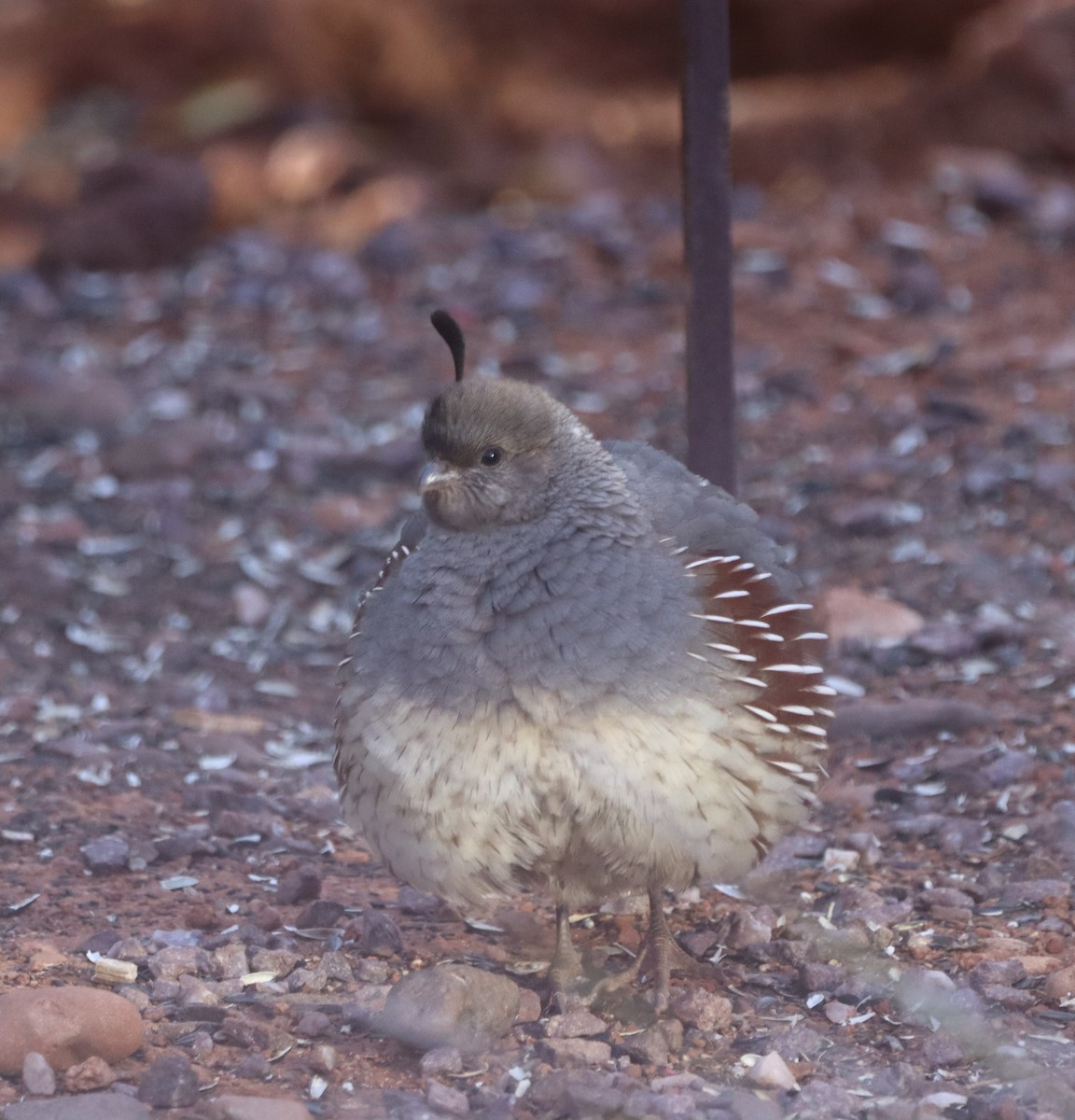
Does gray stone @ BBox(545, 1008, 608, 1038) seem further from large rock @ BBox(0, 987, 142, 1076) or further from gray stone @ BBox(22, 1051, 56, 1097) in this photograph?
→ gray stone @ BBox(22, 1051, 56, 1097)

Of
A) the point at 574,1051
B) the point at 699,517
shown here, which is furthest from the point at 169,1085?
the point at 699,517

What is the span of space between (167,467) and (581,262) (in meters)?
2.64

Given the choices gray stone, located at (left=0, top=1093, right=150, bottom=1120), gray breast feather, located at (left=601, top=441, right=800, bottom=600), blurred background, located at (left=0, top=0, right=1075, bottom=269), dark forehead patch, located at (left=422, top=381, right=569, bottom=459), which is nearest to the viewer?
gray stone, located at (left=0, top=1093, right=150, bottom=1120)

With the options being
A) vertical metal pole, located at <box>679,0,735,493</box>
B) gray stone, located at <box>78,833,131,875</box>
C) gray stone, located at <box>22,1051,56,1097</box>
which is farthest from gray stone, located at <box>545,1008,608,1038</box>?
vertical metal pole, located at <box>679,0,735,493</box>

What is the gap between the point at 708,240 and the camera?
4.66m

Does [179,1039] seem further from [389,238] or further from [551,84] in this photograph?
[551,84]

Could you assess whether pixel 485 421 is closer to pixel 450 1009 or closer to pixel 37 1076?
pixel 450 1009

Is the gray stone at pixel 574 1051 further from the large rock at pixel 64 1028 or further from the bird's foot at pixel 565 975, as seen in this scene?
the large rock at pixel 64 1028

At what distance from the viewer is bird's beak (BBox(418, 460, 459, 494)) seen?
379 cm

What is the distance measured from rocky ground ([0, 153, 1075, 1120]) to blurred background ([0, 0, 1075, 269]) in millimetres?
366

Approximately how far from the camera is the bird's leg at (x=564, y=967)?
3738mm

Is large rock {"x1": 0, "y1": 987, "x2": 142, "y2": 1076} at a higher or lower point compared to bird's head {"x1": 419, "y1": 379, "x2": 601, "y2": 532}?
lower

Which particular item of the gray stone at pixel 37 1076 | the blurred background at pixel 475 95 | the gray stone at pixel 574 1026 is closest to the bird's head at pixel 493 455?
the gray stone at pixel 574 1026

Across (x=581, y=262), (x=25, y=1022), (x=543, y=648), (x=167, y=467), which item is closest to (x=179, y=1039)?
(x=25, y=1022)
